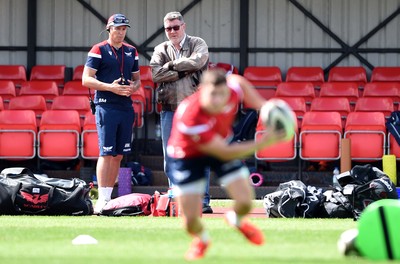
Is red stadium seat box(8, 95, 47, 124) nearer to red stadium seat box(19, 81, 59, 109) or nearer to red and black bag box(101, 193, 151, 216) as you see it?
red stadium seat box(19, 81, 59, 109)

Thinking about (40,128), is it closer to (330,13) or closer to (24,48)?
(24,48)

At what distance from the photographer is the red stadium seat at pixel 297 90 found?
22453mm

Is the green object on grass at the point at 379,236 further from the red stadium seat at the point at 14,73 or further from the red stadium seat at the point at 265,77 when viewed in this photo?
the red stadium seat at the point at 14,73

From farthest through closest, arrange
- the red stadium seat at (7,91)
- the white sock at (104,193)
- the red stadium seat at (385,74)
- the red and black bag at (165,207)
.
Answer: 1. the red stadium seat at (385,74)
2. the red stadium seat at (7,91)
3. the white sock at (104,193)
4. the red and black bag at (165,207)

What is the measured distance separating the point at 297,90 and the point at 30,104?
537cm

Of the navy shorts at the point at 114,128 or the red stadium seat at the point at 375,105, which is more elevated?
the red stadium seat at the point at 375,105

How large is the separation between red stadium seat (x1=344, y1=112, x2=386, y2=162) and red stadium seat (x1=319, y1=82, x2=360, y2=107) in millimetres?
2355

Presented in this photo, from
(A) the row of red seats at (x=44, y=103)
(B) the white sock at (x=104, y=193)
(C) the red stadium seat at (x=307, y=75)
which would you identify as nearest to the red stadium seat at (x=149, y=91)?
(A) the row of red seats at (x=44, y=103)

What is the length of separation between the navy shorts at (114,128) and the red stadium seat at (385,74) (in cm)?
969

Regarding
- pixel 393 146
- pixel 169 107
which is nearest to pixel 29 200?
pixel 169 107

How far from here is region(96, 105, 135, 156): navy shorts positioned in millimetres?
14508

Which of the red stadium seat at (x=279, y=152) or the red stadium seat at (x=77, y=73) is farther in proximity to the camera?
the red stadium seat at (x=77, y=73)

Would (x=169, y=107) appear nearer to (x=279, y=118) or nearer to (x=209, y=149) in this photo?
(x=209, y=149)

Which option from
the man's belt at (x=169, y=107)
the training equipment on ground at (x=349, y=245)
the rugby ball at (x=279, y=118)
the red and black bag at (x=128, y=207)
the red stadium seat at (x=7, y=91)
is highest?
the red stadium seat at (x=7, y=91)
